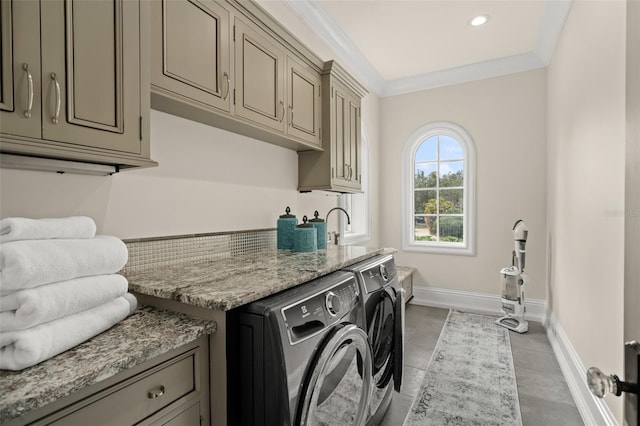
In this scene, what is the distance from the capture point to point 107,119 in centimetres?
101

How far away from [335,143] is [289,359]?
5.88 feet

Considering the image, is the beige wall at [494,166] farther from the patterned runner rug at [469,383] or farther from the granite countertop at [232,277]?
the granite countertop at [232,277]

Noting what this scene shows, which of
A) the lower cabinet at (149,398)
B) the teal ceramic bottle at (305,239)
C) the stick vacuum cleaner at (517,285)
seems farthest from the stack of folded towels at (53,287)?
the stick vacuum cleaner at (517,285)

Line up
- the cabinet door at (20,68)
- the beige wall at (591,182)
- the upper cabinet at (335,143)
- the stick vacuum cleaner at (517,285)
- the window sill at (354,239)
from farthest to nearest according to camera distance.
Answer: the window sill at (354,239)
the stick vacuum cleaner at (517,285)
the upper cabinet at (335,143)
the beige wall at (591,182)
the cabinet door at (20,68)

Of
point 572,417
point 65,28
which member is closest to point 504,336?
point 572,417

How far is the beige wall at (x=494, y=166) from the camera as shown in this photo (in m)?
3.45

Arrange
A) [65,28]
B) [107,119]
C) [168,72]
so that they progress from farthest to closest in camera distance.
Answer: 1. [168,72]
2. [107,119]
3. [65,28]

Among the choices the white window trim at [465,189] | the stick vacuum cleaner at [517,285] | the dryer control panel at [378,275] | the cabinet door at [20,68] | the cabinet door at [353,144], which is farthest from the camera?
the white window trim at [465,189]

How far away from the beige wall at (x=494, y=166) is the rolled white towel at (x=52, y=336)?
3.69m

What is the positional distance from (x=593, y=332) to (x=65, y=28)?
110 inches

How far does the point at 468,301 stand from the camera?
3.78 metres

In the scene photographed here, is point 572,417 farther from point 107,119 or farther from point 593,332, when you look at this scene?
point 107,119

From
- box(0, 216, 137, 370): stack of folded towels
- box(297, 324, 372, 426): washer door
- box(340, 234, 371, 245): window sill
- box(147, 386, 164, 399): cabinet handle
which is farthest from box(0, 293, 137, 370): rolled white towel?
box(340, 234, 371, 245): window sill

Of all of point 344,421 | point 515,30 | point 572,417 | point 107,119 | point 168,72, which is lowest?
point 572,417
